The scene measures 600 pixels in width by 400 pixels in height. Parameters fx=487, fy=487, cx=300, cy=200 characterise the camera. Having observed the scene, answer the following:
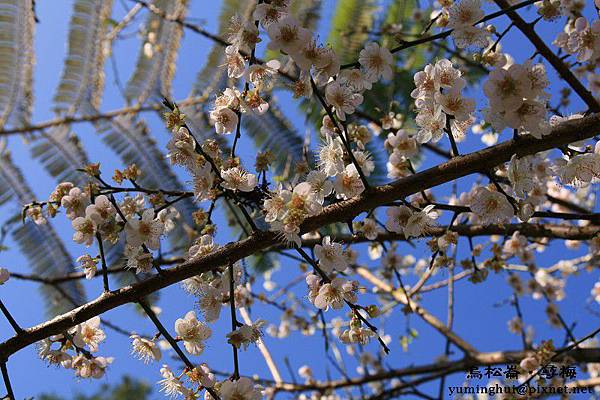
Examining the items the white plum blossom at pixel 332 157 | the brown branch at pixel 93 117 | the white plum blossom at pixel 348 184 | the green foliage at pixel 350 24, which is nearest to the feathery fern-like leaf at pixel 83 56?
the brown branch at pixel 93 117

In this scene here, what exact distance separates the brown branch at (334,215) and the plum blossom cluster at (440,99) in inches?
4.5

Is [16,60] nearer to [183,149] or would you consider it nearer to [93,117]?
[93,117]

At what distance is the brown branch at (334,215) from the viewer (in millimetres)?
1034

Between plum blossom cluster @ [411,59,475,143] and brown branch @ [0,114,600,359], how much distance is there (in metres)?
0.12

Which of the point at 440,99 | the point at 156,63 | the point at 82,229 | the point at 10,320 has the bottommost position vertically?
the point at 10,320

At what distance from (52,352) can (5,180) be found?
233cm

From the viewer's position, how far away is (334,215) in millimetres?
1055

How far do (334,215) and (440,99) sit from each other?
0.38 meters

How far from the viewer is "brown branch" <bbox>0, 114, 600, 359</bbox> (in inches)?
40.7

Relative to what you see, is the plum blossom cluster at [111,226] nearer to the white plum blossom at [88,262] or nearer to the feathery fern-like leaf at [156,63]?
the white plum blossom at [88,262]

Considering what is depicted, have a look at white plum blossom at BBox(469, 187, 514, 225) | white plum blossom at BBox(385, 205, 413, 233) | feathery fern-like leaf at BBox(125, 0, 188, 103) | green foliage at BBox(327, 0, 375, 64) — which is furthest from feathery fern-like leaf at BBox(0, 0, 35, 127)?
white plum blossom at BBox(469, 187, 514, 225)

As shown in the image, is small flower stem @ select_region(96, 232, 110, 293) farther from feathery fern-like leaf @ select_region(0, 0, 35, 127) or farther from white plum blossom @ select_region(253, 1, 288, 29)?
feathery fern-like leaf @ select_region(0, 0, 35, 127)

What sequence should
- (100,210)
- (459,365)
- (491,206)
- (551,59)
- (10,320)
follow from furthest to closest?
(459,365)
(551,59)
(491,206)
(100,210)
(10,320)

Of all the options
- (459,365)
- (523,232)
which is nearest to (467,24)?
(523,232)
